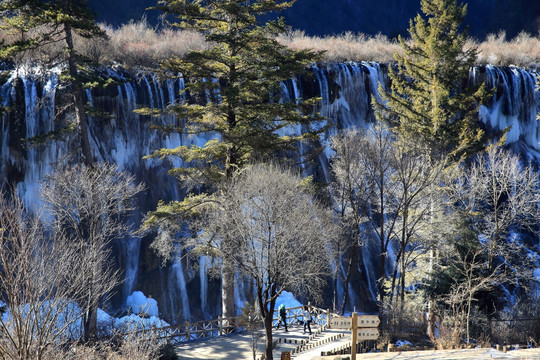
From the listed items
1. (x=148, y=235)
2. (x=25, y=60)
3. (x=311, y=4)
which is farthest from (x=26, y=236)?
(x=311, y=4)

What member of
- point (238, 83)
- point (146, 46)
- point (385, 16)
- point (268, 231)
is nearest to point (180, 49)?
point (146, 46)

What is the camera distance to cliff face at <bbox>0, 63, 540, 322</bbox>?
1099 inches

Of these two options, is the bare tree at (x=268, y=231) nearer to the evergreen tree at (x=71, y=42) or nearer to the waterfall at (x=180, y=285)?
the evergreen tree at (x=71, y=42)

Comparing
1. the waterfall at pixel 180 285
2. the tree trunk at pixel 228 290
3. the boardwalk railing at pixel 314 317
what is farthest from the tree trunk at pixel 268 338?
the waterfall at pixel 180 285

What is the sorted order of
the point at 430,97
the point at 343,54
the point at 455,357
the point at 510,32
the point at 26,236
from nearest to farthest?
1. the point at 26,236
2. the point at 455,357
3. the point at 430,97
4. the point at 343,54
5. the point at 510,32

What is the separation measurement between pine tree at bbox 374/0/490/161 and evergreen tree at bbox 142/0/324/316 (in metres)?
6.13

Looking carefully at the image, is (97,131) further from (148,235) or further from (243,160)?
(243,160)

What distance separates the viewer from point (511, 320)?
21.7m

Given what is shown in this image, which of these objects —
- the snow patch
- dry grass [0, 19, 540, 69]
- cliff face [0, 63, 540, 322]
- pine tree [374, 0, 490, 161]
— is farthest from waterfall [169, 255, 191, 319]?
pine tree [374, 0, 490, 161]

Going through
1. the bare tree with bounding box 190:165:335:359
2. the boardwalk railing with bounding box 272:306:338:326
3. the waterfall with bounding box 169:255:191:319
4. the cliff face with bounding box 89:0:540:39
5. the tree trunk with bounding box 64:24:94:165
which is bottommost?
the boardwalk railing with bounding box 272:306:338:326

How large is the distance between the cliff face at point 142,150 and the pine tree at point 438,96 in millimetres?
11296

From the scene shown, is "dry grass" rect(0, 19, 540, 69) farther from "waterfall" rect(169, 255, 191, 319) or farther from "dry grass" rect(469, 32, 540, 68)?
"waterfall" rect(169, 255, 191, 319)

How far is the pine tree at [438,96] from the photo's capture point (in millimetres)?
24141

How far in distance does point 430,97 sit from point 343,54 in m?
20.9
